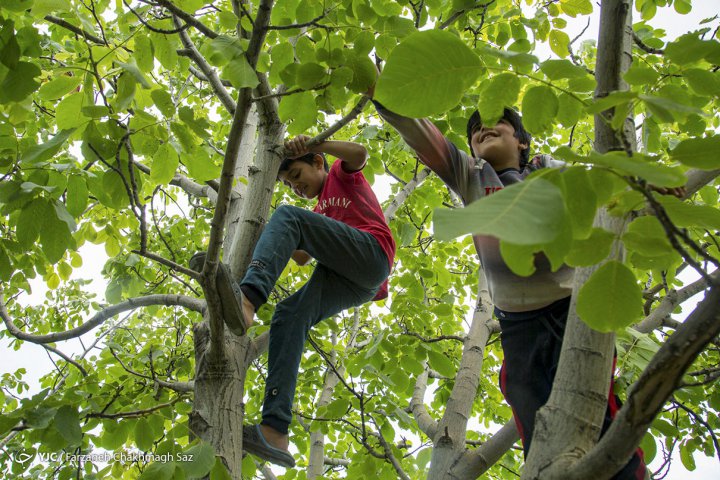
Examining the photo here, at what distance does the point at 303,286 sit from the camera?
2.65 meters

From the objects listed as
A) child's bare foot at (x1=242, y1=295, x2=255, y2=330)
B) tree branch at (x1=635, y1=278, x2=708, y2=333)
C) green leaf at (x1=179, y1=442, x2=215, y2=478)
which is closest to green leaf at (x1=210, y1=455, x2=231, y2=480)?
green leaf at (x1=179, y1=442, x2=215, y2=478)

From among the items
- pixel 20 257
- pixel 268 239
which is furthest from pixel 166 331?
pixel 268 239

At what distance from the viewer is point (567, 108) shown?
1.19m

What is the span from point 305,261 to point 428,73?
2337 mm

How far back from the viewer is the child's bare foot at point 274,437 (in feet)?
7.39

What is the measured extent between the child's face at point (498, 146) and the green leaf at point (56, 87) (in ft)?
4.98

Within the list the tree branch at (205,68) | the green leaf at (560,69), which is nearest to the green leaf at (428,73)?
the green leaf at (560,69)

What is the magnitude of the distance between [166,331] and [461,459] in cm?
473

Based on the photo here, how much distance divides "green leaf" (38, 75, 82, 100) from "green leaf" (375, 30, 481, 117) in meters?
1.07

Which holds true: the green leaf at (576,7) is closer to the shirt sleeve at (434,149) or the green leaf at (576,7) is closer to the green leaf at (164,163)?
the shirt sleeve at (434,149)

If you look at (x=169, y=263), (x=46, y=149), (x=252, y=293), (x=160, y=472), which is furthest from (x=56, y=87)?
(x=160, y=472)

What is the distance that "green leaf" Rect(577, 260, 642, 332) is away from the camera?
92 centimetres

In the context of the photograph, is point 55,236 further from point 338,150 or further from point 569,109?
point 569,109

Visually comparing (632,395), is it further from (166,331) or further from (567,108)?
(166,331)
